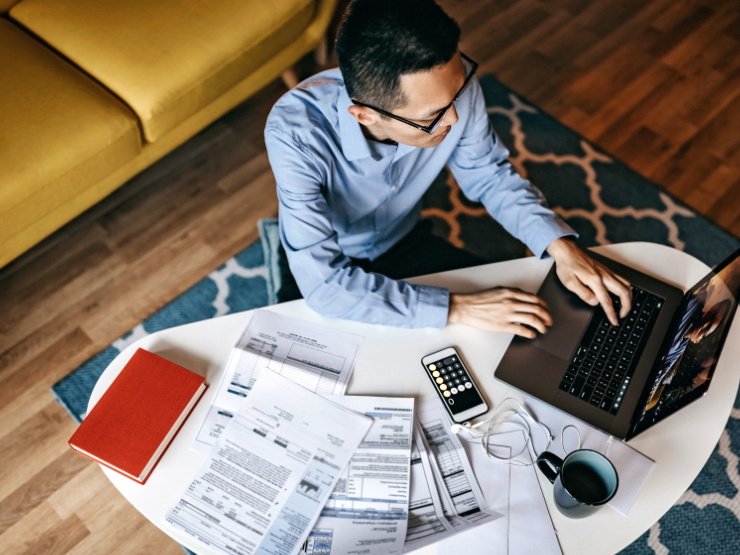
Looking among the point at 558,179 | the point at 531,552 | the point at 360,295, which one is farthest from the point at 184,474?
the point at 558,179

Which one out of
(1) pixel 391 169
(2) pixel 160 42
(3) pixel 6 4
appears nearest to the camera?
(1) pixel 391 169

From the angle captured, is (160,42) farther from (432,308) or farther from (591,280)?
(591,280)

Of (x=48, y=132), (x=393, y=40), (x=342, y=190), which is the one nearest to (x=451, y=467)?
(x=342, y=190)

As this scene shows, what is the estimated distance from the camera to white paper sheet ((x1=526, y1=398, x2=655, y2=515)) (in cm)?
96

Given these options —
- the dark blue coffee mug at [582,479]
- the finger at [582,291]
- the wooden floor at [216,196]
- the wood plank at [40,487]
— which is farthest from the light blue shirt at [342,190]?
the wood plank at [40,487]

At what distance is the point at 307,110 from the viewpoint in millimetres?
1102

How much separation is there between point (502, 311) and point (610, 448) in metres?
0.31

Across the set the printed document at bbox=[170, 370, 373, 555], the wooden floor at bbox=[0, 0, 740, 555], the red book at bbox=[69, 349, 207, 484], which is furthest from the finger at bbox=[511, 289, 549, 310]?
the wooden floor at bbox=[0, 0, 740, 555]

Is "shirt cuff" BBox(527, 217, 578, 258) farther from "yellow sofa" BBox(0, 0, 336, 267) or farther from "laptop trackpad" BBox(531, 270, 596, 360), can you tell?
"yellow sofa" BBox(0, 0, 336, 267)

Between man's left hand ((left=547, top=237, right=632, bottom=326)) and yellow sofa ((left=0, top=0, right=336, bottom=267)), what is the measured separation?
123cm

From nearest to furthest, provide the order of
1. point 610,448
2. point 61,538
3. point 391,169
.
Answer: point 610,448 < point 391,169 < point 61,538

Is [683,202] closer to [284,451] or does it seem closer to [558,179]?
[558,179]

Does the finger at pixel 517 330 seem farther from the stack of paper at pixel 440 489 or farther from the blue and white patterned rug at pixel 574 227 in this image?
the blue and white patterned rug at pixel 574 227

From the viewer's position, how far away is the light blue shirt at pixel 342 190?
108 cm
